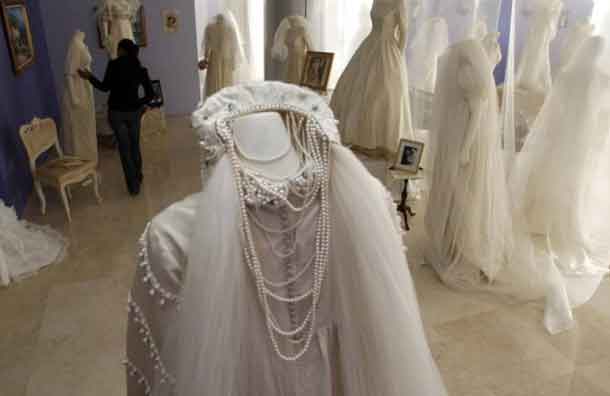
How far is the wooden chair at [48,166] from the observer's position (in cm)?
363

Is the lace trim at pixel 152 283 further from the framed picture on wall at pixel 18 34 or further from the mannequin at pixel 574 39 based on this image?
the framed picture on wall at pixel 18 34

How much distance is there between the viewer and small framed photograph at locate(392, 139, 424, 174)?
11.0ft

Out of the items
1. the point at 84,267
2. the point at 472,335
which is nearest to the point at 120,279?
the point at 84,267

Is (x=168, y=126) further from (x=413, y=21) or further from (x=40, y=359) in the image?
(x=40, y=359)

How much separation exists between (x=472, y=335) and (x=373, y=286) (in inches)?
70.4

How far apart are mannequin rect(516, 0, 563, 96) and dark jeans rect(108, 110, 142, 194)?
318 centimetres

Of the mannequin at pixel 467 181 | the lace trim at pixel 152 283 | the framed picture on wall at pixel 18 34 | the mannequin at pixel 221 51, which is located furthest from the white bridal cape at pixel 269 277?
the mannequin at pixel 221 51

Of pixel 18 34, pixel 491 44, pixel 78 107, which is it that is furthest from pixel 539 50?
pixel 18 34

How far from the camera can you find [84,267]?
3.11 metres

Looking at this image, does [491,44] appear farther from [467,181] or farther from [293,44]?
[293,44]

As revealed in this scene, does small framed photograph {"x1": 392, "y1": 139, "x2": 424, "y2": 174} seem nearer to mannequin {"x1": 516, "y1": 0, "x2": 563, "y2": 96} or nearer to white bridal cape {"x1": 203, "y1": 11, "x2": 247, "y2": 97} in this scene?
mannequin {"x1": 516, "y1": 0, "x2": 563, "y2": 96}

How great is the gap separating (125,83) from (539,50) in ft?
10.6

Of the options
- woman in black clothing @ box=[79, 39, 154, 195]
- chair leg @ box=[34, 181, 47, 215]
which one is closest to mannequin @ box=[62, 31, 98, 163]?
woman in black clothing @ box=[79, 39, 154, 195]

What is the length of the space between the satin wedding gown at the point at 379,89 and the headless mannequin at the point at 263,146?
8.55 feet
